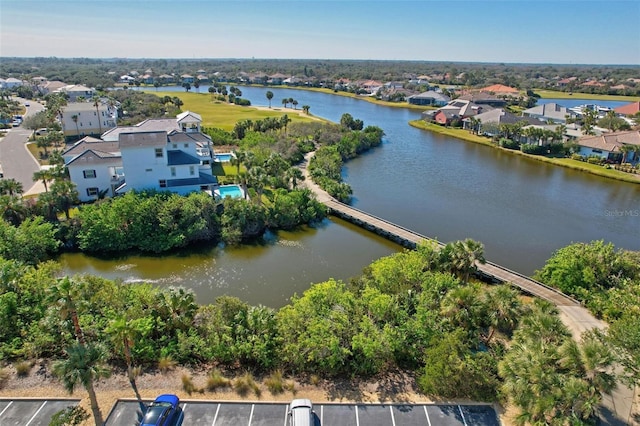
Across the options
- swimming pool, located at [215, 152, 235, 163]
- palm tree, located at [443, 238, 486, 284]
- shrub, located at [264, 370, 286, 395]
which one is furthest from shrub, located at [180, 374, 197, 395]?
swimming pool, located at [215, 152, 235, 163]

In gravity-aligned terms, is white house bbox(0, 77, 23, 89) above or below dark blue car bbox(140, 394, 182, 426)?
above

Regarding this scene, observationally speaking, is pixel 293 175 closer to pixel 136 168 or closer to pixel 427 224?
pixel 427 224

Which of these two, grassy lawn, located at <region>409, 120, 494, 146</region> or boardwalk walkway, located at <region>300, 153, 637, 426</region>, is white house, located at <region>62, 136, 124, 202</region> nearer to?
boardwalk walkway, located at <region>300, 153, 637, 426</region>

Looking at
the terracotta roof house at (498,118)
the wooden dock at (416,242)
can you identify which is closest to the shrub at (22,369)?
the wooden dock at (416,242)

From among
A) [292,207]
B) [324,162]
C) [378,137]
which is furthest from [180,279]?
[378,137]

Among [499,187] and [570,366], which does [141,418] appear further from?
[499,187]

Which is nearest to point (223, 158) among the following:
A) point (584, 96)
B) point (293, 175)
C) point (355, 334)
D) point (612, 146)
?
point (293, 175)
